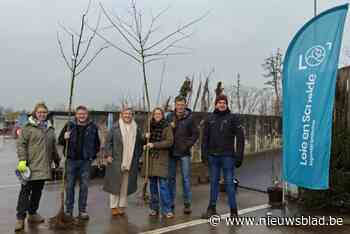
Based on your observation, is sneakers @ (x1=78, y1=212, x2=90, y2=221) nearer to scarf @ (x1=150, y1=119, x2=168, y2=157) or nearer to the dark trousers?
the dark trousers

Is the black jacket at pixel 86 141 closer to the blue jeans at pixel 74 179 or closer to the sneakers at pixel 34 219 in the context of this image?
the blue jeans at pixel 74 179

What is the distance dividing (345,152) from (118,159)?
11.6 feet

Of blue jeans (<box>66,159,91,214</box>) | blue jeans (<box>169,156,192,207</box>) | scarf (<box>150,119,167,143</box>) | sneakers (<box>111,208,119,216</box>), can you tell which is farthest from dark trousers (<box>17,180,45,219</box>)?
blue jeans (<box>169,156,192,207</box>)

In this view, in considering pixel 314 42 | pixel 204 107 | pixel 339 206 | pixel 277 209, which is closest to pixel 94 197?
pixel 277 209

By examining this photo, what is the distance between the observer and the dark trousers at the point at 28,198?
564cm

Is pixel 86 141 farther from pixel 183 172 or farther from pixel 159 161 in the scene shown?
pixel 183 172

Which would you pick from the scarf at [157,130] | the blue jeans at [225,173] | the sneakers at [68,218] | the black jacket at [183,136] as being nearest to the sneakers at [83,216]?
the sneakers at [68,218]

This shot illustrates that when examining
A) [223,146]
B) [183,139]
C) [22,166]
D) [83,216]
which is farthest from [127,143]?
[22,166]

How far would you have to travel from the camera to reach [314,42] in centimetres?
581

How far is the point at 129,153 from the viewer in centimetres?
657

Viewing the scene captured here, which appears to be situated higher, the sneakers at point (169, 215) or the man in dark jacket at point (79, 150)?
the man in dark jacket at point (79, 150)

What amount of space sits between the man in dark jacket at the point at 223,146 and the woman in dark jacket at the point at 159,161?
592mm

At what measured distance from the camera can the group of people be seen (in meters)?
5.83

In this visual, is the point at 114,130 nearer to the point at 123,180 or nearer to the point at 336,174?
the point at 123,180
